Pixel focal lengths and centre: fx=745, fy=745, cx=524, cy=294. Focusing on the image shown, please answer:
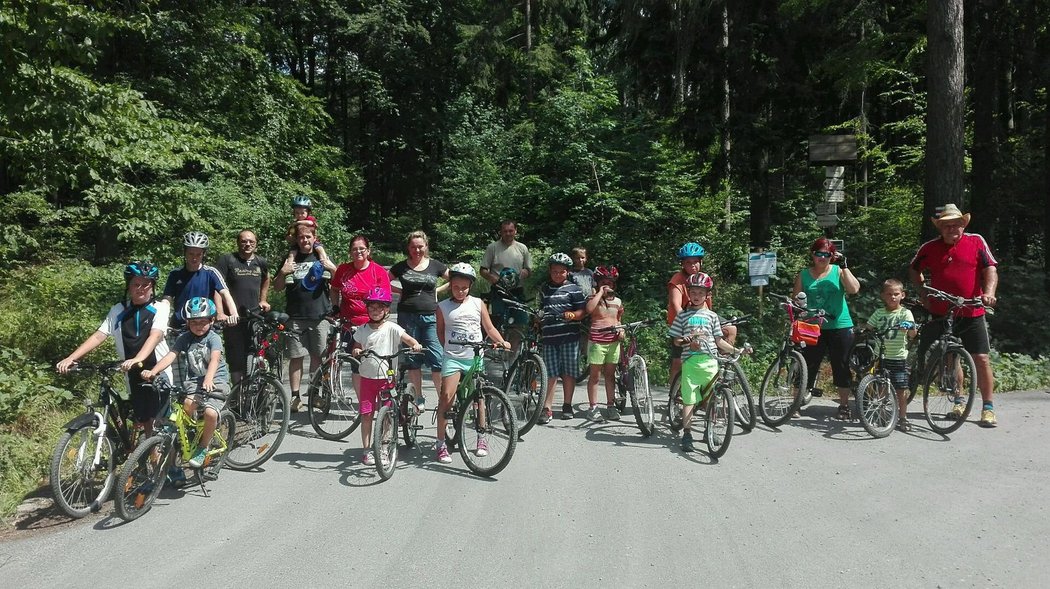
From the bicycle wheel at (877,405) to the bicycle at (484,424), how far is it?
11.4 feet

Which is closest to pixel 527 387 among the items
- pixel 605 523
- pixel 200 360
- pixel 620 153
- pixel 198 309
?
pixel 605 523

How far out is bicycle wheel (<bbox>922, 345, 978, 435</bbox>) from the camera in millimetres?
7277

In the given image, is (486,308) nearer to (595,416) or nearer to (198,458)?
(595,416)

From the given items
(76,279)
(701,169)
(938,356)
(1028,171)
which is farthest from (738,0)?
(76,279)

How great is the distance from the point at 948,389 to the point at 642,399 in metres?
3.05

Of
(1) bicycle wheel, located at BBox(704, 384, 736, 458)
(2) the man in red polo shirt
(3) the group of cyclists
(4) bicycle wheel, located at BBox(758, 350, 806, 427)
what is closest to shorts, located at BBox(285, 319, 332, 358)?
(3) the group of cyclists

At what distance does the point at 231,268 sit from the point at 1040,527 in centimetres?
729

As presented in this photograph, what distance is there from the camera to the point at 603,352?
7.80m

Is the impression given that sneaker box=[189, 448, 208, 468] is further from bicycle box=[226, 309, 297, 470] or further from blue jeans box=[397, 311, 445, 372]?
blue jeans box=[397, 311, 445, 372]

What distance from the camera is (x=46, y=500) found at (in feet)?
19.4

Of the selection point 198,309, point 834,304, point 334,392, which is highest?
point 198,309

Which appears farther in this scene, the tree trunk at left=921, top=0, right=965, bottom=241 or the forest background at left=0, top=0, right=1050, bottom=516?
the tree trunk at left=921, top=0, right=965, bottom=241

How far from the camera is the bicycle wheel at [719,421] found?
253 inches

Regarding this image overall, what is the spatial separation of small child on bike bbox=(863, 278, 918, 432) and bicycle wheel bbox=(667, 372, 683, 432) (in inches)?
80.7
